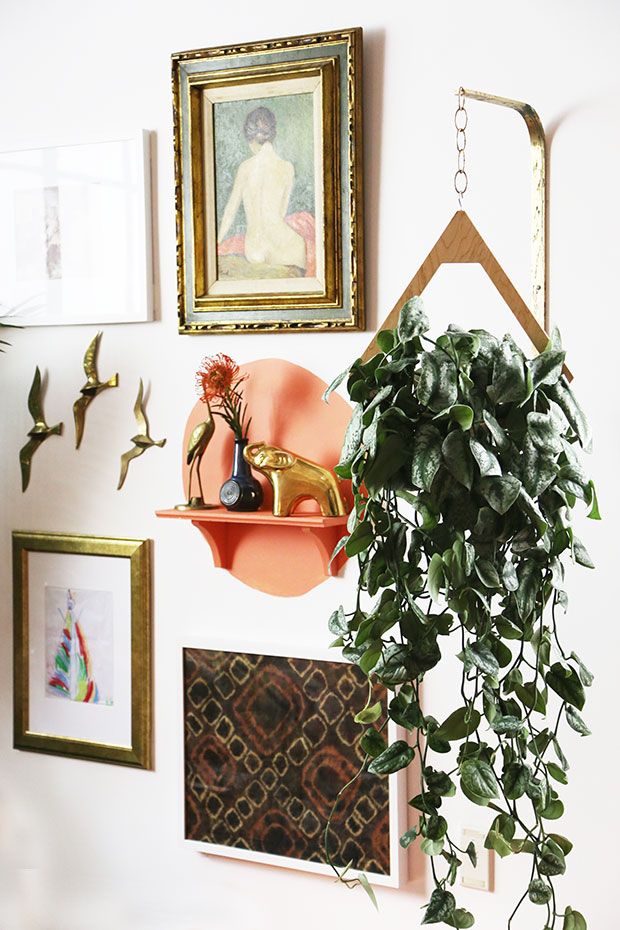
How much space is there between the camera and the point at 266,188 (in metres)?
2.11

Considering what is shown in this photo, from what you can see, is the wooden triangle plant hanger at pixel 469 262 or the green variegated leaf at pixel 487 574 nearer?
the green variegated leaf at pixel 487 574

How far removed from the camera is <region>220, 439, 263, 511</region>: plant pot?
2.09 m

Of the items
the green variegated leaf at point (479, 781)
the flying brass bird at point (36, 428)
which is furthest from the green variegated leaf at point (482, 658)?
the flying brass bird at point (36, 428)

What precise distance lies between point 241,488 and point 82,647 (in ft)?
1.85

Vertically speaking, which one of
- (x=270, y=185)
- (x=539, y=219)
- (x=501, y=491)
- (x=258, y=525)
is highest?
(x=270, y=185)

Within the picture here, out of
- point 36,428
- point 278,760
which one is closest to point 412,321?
point 278,760

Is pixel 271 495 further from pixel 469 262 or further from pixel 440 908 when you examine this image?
pixel 440 908

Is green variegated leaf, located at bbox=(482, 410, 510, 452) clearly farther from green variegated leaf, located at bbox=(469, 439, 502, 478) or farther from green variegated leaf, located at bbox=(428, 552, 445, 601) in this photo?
green variegated leaf, located at bbox=(428, 552, 445, 601)

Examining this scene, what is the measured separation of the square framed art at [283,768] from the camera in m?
2.08

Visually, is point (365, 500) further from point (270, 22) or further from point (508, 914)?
point (270, 22)

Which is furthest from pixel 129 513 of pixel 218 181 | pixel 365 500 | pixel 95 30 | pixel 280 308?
pixel 95 30

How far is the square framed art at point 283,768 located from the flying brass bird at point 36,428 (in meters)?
0.55

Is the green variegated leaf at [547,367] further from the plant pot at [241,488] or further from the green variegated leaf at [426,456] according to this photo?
the plant pot at [241,488]

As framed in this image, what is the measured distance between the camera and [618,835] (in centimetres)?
191
